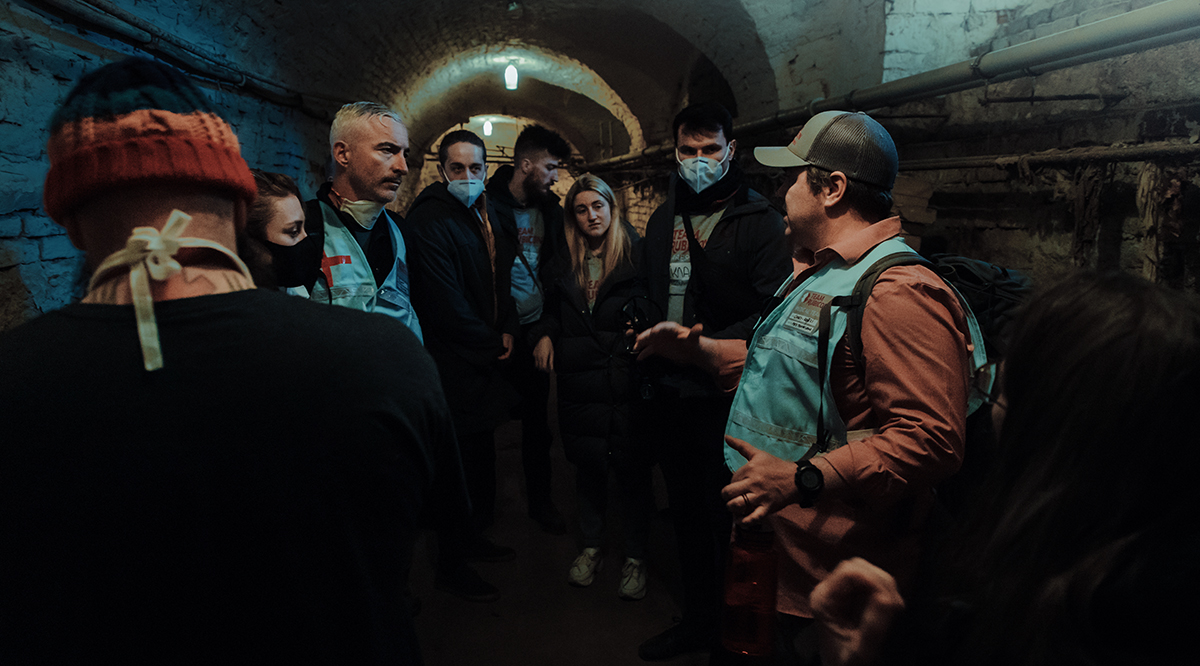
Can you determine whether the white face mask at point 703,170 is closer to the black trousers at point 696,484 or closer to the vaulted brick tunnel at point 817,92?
the black trousers at point 696,484

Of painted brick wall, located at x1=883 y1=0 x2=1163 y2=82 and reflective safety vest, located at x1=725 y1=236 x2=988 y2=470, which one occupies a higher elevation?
painted brick wall, located at x1=883 y1=0 x2=1163 y2=82

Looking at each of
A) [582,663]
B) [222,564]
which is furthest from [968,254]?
[222,564]

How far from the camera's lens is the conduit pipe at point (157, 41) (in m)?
2.62

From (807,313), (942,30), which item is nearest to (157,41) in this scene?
(807,313)

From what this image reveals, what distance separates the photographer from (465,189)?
2924 millimetres

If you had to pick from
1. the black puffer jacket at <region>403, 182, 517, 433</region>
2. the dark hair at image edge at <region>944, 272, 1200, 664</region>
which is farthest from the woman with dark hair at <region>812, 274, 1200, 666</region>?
the black puffer jacket at <region>403, 182, 517, 433</region>

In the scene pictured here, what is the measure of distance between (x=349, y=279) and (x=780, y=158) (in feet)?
4.91

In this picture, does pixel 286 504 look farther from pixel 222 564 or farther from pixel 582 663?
pixel 582 663

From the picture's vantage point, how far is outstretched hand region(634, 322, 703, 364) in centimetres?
206

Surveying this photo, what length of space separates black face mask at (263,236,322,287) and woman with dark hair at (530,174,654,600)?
1.20 m

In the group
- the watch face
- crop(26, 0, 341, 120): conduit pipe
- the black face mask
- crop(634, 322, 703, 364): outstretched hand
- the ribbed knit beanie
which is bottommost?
the watch face

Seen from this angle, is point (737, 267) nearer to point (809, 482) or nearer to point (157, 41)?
point (809, 482)

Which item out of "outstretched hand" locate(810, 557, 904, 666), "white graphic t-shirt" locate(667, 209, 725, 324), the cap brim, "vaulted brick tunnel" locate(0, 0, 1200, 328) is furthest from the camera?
"white graphic t-shirt" locate(667, 209, 725, 324)

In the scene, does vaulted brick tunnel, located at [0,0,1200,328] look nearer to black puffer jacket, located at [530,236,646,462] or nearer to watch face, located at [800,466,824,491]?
watch face, located at [800,466,824,491]
